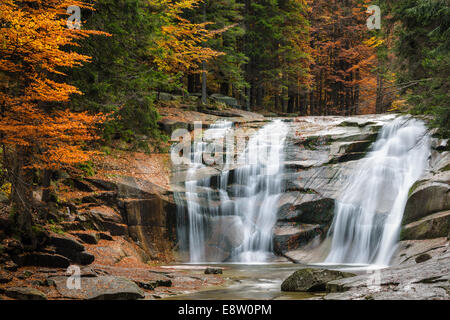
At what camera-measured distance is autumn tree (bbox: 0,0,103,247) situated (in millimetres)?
6664

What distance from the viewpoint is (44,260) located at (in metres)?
8.00

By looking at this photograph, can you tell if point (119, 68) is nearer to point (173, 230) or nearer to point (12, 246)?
point (173, 230)

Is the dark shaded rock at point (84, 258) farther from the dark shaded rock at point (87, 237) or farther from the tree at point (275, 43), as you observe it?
the tree at point (275, 43)

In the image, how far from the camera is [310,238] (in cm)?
1249

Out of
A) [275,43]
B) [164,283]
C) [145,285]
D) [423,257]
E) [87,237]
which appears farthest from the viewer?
[275,43]

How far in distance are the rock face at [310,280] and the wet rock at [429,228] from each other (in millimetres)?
3421

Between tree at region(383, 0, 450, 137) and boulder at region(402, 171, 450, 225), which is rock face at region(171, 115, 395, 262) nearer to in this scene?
boulder at region(402, 171, 450, 225)

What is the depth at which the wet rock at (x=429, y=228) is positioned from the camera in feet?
30.7

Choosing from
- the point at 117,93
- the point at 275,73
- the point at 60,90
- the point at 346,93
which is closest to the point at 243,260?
the point at 117,93

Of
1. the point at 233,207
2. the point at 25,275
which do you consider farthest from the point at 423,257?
the point at 25,275

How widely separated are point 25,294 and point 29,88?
3.88 metres

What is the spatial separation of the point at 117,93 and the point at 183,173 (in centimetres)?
412

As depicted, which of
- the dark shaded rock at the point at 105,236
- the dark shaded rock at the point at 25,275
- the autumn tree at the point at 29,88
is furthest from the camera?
the dark shaded rock at the point at 105,236

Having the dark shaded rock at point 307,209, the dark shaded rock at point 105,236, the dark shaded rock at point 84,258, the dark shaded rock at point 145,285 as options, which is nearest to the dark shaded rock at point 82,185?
the dark shaded rock at point 105,236
